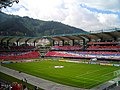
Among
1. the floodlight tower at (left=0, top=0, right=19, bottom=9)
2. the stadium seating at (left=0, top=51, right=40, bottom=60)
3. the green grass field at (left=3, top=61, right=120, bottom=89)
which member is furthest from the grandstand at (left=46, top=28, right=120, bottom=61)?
the floodlight tower at (left=0, top=0, right=19, bottom=9)

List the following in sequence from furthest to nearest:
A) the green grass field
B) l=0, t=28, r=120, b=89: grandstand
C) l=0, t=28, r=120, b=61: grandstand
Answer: l=0, t=28, r=120, b=61: grandstand, l=0, t=28, r=120, b=89: grandstand, the green grass field

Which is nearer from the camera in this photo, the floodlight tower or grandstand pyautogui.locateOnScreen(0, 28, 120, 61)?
the floodlight tower

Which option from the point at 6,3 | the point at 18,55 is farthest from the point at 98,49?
the point at 6,3

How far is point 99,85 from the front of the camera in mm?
37094

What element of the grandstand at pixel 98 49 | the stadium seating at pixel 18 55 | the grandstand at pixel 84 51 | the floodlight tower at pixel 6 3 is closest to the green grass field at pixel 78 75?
the floodlight tower at pixel 6 3

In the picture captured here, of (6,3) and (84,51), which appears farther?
(84,51)

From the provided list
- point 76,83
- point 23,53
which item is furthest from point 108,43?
point 76,83

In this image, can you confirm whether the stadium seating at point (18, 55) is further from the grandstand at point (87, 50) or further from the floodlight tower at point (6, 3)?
the floodlight tower at point (6, 3)

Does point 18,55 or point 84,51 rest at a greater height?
point 84,51

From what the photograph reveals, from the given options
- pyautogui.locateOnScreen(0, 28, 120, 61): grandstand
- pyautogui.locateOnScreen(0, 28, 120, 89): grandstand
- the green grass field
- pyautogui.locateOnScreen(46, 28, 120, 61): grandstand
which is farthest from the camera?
pyautogui.locateOnScreen(0, 28, 120, 61): grandstand

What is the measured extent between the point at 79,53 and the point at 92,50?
6.54 metres

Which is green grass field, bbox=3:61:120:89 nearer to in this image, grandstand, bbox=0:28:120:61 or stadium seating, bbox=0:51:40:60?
grandstand, bbox=0:28:120:61

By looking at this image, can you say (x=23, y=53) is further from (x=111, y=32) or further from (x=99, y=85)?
Answer: (x=99, y=85)

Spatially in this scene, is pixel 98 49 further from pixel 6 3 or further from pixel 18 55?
pixel 6 3
